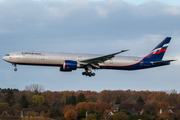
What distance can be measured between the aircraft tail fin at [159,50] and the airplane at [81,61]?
157 cm

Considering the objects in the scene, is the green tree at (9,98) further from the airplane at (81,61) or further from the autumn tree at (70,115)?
the airplane at (81,61)

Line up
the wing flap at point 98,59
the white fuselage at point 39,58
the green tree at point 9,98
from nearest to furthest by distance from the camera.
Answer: the white fuselage at point 39,58, the wing flap at point 98,59, the green tree at point 9,98

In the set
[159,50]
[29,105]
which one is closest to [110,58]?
[159,50]

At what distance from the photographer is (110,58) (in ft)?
167

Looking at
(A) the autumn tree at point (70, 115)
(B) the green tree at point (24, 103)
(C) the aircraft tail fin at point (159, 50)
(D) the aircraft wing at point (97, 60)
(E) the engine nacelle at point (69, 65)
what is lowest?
(A) the autumn tree at point (70, 115)

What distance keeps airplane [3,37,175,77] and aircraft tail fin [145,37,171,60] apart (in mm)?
1568

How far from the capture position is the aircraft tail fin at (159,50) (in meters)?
59.4

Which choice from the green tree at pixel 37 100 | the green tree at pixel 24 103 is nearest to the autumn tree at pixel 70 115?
the green tree at pixel 37 100

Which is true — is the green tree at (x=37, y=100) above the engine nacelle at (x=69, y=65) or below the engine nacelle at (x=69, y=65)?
below

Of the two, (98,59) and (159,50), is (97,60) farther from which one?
(159,50)

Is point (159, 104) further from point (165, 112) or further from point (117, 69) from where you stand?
point (117, 69)

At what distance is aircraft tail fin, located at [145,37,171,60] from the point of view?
59406 millimetres

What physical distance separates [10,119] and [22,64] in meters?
37.0

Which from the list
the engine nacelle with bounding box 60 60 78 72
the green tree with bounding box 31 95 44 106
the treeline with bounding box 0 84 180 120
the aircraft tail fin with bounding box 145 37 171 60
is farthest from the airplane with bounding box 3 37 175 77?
the green tree with bounding box 31 95 44 106
